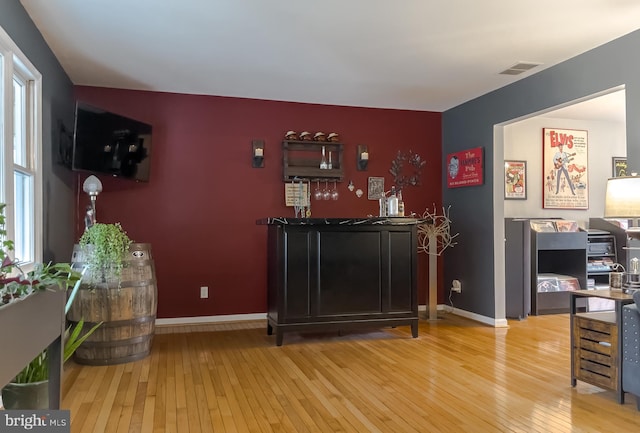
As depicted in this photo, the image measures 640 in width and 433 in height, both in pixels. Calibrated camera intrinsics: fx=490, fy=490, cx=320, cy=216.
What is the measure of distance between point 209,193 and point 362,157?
1685mm

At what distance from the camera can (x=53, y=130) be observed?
12.4 ft

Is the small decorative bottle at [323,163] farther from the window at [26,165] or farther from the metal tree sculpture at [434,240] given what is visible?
the window at [26,165]

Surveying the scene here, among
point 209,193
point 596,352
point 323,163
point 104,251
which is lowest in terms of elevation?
point 596,352

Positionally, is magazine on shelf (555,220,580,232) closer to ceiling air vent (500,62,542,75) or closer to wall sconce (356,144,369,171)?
ceiling air vent (500,62,542,75)

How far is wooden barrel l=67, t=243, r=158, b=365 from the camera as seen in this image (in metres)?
3.43

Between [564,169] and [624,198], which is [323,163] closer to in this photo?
[624,198]

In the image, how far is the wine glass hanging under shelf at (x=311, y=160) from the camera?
5148 millimetres

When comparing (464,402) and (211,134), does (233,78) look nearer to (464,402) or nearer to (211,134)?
(211,134)

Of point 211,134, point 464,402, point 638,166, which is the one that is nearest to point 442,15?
point 638,166

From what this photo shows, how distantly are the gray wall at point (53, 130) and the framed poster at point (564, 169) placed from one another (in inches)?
207

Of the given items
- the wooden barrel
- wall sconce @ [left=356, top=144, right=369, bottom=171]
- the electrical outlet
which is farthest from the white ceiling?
the electrical outlet

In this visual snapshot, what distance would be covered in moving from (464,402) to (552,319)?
294 centimetres

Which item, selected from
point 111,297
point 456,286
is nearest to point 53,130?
point 111,297

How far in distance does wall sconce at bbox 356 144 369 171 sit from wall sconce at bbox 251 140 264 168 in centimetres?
108
